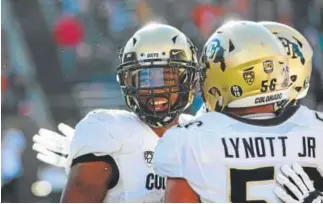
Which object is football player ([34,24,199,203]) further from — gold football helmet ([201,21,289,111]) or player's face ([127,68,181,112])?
gold football helmet ([201,21,289,111])

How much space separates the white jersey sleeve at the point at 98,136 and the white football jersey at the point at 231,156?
342 millimetres

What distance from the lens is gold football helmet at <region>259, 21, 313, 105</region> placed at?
327cm

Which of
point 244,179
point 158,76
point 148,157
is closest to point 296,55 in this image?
point 158,76

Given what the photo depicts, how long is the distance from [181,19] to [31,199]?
2927 mm

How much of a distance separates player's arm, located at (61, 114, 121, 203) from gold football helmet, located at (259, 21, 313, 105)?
0.87 m

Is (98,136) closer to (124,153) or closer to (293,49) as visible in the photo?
(124,153)

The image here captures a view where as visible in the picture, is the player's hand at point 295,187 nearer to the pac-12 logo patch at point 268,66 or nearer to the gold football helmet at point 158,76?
the pac-12 logo patch at point 268,66

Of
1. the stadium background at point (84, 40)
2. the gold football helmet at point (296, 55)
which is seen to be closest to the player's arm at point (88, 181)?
the gold football helmet at point (296, 55)

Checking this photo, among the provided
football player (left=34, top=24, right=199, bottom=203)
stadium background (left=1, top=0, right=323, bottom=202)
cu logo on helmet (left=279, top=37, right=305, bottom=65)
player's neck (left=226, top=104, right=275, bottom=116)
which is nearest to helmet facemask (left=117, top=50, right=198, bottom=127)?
football player (left=34, top=24, right=199, bottom=203)

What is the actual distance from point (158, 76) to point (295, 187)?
63cm

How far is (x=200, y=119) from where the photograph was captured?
2.35 metres

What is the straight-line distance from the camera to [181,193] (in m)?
2.29

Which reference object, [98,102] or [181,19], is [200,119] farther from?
[181,19]

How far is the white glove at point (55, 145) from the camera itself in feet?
10.1
